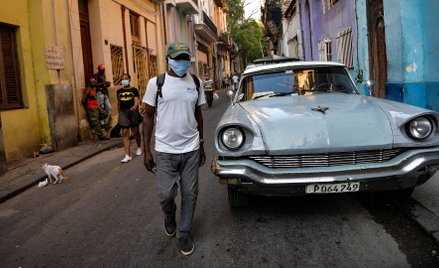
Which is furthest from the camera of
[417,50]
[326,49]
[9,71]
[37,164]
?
[326,49]

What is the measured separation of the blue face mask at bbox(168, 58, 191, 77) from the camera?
365cm

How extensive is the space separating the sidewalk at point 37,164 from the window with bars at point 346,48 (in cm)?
774

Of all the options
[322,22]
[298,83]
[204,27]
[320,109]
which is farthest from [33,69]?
[204,27]

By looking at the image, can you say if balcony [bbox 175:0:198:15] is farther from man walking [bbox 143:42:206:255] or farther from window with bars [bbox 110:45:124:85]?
man walking [bbox 143:42:206:255]

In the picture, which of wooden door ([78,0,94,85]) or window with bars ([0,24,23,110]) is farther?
wooden door ([78,0,94,85])

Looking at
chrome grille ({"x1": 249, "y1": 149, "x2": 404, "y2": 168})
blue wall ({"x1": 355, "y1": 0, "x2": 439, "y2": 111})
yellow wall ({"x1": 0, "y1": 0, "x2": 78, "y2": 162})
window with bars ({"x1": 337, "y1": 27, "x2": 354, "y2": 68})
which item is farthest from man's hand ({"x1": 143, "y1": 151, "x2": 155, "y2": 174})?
window with bars ({"x1": 337, "y1": 27, "x2": 354, "y2": 68})

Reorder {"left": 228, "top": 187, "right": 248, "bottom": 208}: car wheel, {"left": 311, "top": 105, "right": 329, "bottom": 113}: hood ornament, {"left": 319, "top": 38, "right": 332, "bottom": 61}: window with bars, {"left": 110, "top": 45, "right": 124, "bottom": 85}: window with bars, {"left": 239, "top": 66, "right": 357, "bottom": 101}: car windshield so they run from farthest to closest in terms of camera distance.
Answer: {"left": 319, "top": 38, "right": 332, "bottom": 61}: window with bars
{"left": 110, "top": 45, "right": 124, "bottom": 85}: window with bars
{"left": 239, "top": 66, "right": 357, "bottom": 101}: car windshield
{"left": 228, "top": 187, "right": 248, "bottom": 208}: car wheel
{"left": 311, "top": 105, "right": 329, "bottom": 113}: hood ornament

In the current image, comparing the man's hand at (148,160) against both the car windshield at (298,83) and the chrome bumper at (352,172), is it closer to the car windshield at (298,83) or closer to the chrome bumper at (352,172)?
the chrome bumper at (352,172)

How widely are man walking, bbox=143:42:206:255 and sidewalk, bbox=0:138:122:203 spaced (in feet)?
11.1

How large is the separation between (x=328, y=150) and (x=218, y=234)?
1245mm

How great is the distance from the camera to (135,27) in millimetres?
17781

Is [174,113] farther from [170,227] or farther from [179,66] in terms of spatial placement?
[170,227]

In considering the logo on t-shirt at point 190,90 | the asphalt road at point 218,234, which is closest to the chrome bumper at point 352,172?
the asphalt road at point 218,234

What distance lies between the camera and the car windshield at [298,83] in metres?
5.55
